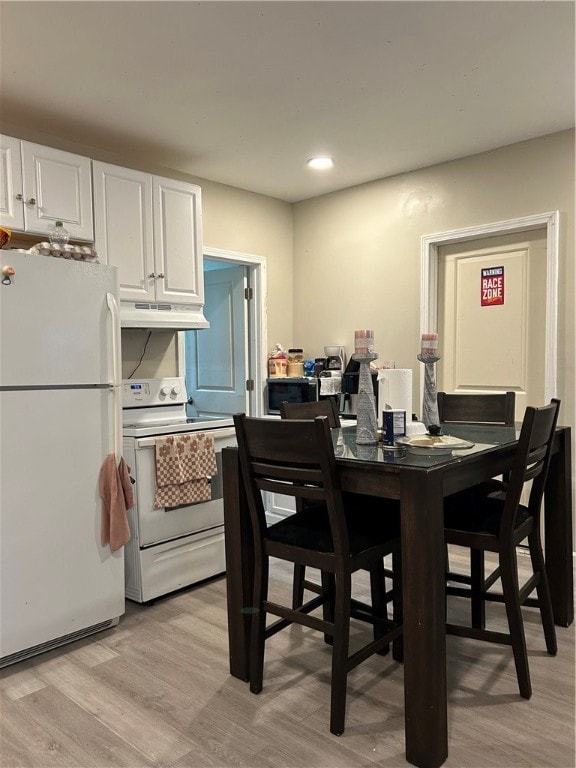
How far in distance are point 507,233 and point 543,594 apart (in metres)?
2.27

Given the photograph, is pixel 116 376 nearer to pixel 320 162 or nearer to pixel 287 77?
pixel 287 77

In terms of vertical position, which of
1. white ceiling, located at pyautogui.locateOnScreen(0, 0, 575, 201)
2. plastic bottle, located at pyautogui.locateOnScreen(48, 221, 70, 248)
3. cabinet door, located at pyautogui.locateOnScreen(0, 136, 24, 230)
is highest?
white ceiling, located at pyautogui.locateOnScreen(0, 0, 575, 201)

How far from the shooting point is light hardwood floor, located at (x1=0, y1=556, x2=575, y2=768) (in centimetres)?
174

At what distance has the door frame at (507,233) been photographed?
3.32 metres

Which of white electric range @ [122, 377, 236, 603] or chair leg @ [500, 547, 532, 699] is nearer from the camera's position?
chair leg @ [500, 547, 532, 699]

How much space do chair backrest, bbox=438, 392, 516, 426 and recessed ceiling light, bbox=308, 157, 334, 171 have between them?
1729 mm

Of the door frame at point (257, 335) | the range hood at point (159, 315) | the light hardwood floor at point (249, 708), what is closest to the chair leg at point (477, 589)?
the light hardwood floor at point (249, 708)

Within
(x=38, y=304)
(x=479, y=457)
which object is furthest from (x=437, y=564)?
(x=38, y=304)

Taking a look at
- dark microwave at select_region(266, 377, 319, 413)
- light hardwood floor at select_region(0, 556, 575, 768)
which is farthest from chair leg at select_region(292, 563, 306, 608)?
dark microwave at select_region(266, 377, 319, 413)

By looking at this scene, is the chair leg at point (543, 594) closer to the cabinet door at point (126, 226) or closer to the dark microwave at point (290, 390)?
the dark microwave at point (290, 390)

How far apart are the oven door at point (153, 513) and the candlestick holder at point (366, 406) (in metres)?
1.21

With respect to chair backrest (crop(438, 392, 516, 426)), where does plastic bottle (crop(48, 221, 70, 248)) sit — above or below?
above

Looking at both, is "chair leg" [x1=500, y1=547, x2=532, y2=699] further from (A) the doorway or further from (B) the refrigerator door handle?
(A) the doorway

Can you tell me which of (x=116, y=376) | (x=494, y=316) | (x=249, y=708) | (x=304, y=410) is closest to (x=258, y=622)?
(x=249, y=708)
